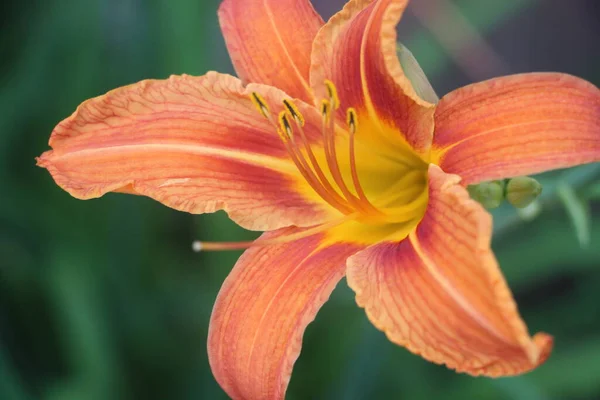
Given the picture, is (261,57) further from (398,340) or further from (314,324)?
(314,324)

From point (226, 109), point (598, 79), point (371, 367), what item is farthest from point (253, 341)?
point (598, 79)

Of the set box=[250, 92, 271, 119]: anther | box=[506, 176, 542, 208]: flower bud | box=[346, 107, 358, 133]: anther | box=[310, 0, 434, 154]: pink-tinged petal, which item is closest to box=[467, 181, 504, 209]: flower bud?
box=[506, 176, 542, 208]: flower bud

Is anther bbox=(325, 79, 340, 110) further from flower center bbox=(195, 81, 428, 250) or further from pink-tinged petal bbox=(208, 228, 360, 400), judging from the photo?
pink-tinged petal bbox=(208, 228, 360, 400)

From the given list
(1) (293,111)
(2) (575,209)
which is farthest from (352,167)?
(2) (575,209)

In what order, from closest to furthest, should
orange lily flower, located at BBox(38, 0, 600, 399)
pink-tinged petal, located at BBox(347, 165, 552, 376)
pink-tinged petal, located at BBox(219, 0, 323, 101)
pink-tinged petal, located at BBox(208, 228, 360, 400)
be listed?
1. pink-tinged petal, located at BBox(347, 165, 552, 376)
2. orange lily flower, located at BBox(38, 0, 600, 399)
3. pink-tinged petal, located at BBox(208, 228, 360, 400)
4. pink-tinged petal, located at BBox(219, 0, 323, 101)

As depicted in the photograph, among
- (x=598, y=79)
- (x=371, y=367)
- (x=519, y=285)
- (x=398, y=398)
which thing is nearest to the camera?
(x=371, y=367)

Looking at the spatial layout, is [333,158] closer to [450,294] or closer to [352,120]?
[352,120]
